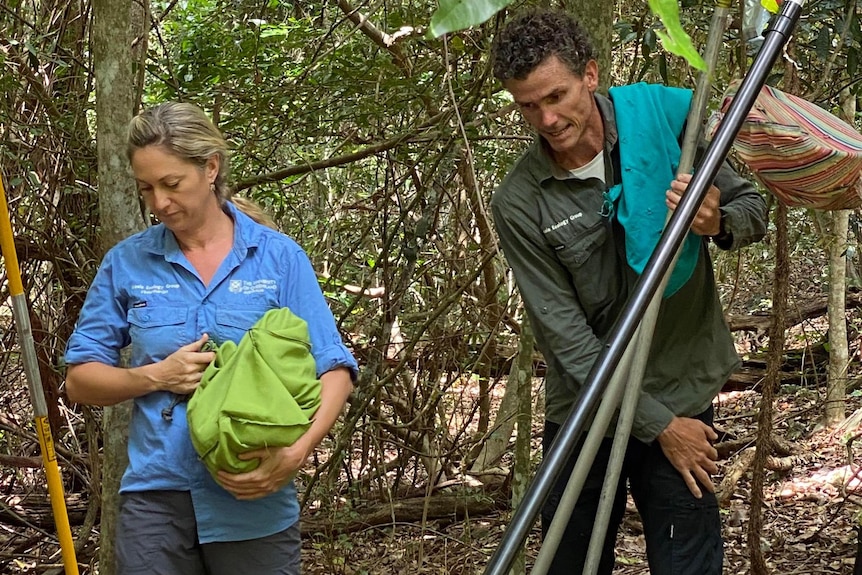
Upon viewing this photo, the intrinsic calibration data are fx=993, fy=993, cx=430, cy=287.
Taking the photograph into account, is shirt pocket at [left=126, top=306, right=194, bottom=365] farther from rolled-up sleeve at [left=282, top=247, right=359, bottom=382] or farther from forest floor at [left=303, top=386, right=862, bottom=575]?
forest floor at [left=303, top=386, right=862, bottom=575]

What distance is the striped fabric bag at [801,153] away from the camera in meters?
1.55

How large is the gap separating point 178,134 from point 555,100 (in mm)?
798

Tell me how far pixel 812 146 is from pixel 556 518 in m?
0.72

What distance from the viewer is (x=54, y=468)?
217cm

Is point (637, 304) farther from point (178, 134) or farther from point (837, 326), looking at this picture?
point (837, 326)

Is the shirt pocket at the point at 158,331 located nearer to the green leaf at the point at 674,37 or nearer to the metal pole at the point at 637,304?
the metal pole at the point at 637,304

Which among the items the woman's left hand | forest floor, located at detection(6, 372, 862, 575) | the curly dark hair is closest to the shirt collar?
the woman's left hand

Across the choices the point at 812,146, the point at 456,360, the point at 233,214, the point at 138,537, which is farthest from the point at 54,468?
the point at 456,360

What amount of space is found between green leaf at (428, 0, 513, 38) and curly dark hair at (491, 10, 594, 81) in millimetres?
1270

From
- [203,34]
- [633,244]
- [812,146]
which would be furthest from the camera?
[203,34]

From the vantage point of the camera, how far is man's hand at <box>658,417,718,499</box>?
210 cm

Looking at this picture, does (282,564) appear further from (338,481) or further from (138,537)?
(338,481)

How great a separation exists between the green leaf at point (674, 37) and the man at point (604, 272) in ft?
4.33

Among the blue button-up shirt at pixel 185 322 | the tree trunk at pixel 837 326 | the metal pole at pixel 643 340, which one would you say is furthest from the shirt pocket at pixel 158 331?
the tree trunk at pixel 837 326
